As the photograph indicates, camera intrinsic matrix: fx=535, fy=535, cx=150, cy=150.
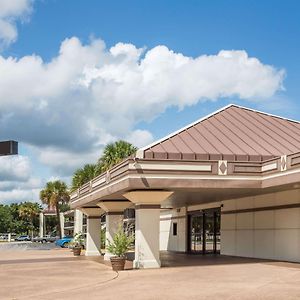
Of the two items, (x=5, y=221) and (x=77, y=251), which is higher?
(x=77, y=251)

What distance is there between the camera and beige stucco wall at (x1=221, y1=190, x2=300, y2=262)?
2558 centimetres

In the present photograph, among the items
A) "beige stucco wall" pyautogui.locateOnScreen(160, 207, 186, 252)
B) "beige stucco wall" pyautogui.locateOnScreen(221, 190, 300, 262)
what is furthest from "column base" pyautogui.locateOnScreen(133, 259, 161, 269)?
"beige stucco wall" pyautogui.locateOnScreen(160, 207, 186, 252)

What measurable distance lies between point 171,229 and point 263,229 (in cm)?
1448

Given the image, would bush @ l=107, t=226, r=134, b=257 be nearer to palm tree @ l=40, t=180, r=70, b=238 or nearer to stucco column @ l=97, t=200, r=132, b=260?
stucco column @ l=97, t=200, r=132, b=260

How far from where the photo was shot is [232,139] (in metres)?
26.2

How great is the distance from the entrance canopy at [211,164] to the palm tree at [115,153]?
2005 cm

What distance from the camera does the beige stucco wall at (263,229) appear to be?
25.6 m

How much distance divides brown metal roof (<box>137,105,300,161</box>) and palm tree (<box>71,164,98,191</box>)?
85.2ft

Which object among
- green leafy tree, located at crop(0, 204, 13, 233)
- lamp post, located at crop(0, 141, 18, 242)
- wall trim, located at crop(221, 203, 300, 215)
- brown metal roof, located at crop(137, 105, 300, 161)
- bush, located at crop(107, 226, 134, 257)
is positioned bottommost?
green leafy tree, located at crop(0, 204, 13, 233)

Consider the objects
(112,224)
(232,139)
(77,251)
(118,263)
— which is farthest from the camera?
(77,251)

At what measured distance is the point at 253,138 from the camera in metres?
26.7

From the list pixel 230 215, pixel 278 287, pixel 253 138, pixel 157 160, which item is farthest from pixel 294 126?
pixel 278 287

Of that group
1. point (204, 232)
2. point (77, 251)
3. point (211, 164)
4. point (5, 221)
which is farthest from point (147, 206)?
point (5, 221)

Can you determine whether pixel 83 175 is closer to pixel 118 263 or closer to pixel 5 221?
pixel 118 263
